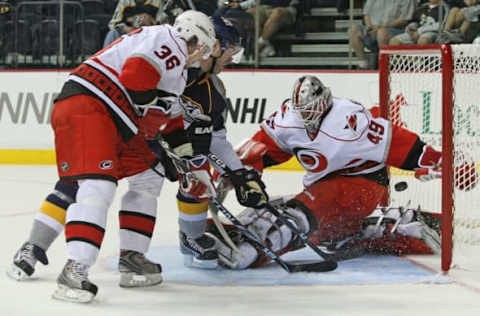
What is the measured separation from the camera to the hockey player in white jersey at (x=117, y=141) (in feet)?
9.02

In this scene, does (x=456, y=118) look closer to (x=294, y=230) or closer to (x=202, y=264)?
(x=294, y=230)

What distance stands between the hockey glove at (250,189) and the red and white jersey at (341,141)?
13.6 inches

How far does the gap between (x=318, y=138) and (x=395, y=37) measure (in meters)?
3.71

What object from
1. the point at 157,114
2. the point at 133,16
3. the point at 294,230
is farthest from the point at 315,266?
the point at 133,16

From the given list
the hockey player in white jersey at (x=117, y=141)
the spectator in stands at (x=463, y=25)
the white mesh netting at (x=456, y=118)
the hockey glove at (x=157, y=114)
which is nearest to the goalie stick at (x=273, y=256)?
the hockey player in white jersey at (x=117, y=141)

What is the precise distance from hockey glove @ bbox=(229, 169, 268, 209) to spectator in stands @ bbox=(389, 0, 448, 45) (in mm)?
3798

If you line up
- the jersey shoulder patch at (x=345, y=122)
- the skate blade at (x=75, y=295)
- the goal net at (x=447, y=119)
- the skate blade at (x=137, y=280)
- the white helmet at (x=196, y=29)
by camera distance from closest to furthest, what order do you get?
1. the skate blade at (x=75, y=295)
2. the white helmet at (x=196, y=29)
3. the skate blade at (x=137, y=280)
4. the goal net at (x=447, y=119)
5. the jersey shoulder patch at (x=345, y=122)

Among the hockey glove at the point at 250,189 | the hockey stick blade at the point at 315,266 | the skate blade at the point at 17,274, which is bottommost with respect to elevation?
the hockey stick blade at the point at 315,266

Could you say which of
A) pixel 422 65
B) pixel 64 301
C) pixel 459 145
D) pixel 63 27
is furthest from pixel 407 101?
pixel 63 27

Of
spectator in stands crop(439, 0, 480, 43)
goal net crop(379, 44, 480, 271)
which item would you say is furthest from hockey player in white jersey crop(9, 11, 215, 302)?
spectator in stands crop(439, 0, 480, 43)

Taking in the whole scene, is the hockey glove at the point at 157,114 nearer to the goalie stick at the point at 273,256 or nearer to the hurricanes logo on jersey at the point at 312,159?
the goalie stick at the point at 273,256

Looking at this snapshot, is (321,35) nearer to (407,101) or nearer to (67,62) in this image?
(67,62)

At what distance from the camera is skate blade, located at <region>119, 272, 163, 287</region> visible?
3029mm

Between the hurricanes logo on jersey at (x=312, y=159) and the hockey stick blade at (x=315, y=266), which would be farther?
the hurricanes logo on jersey at (x=312, y=159)
